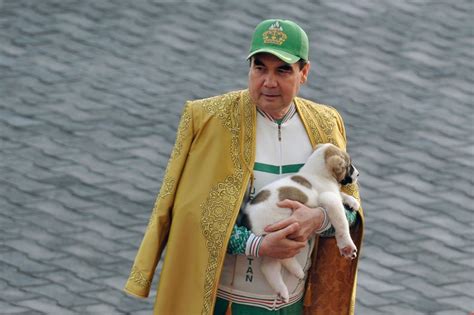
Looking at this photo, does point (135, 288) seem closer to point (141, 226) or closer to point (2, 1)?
point (141, 226)

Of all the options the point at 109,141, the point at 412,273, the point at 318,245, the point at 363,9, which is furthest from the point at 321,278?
the point at 363,9

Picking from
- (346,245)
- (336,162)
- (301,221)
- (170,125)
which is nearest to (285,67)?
(336,162)

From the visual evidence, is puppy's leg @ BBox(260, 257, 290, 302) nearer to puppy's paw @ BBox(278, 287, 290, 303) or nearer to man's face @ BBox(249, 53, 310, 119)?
puppy's paw @ BBox(278, 287, 290, 303)

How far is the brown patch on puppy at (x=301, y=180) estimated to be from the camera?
3.53 metres

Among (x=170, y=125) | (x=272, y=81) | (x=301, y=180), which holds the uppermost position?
(x=170, y=125)

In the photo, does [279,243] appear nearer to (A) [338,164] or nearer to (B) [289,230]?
(B) [289,230]

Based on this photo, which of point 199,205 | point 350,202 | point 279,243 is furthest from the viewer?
point 350,202

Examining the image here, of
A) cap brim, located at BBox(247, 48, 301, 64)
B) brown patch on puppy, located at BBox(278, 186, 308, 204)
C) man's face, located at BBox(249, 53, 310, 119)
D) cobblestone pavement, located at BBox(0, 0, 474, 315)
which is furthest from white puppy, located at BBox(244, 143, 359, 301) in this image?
cobblestone pavement, located at BBox(0, 0, 474, 315)

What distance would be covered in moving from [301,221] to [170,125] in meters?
3.87

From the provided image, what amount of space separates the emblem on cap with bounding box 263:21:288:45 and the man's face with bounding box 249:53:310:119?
45 millimetres

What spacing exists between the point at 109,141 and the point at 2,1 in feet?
6.53

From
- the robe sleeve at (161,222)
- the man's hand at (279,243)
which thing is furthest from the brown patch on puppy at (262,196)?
the robe sleeve at (161,222)

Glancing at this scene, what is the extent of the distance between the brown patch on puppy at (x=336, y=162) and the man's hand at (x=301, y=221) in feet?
0.47

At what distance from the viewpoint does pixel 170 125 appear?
7262mm
